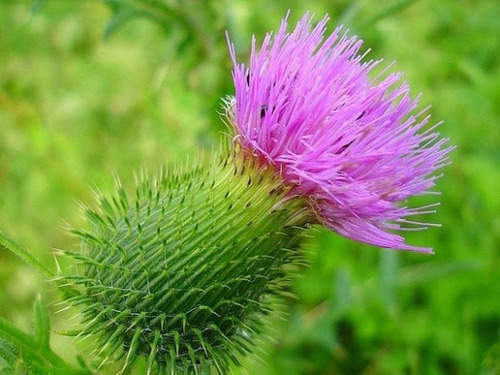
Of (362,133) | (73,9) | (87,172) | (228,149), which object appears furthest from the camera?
(87,172)

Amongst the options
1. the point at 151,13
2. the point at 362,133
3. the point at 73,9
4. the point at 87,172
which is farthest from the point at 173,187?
the point at 87,172

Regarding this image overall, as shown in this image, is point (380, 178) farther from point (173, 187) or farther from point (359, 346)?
point (359, 346)

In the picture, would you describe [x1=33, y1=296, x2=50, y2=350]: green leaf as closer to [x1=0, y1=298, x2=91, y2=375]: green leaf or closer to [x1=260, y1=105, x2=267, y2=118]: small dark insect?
[x1=0, y1=298, x2=91, y2=375]: green leaf

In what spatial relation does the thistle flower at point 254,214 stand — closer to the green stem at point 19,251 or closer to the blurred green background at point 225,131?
the green stem at point 19,251

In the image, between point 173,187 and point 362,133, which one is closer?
point 362,133

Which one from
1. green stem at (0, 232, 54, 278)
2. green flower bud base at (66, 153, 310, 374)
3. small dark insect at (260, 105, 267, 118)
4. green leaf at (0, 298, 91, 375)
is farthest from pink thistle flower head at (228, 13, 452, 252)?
green leaf at (0, 298, 91, 375)

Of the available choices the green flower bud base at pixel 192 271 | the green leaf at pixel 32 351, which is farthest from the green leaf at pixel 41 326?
the green flower bud base at pixel 192 271

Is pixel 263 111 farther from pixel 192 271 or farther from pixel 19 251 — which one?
pixel 19 251
